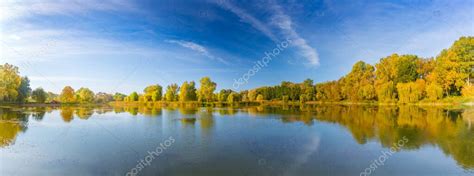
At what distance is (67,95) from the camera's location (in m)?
70.4

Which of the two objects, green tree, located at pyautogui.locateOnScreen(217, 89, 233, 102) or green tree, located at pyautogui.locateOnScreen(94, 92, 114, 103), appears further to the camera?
green tree, located at pyautogui.locateOnScreen(94, 92, 114, 103)

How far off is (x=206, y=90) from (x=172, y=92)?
10.6 m

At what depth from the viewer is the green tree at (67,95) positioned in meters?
69.7

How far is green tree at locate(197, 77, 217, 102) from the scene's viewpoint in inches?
2712

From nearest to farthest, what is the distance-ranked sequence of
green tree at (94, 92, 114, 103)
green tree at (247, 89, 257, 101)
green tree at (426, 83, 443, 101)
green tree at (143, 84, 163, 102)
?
green tree at (426, 83, 443, 101) < green tree at (143, 84, 163, 102) < green tree at (94, 92, 114, 103) < green tree at (247, 89, 257, 101)

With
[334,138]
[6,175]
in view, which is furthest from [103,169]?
[334,138]

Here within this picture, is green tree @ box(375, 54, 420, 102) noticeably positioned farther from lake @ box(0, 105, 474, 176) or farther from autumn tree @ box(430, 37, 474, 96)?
lake @ box(0, 105, 474, 176)

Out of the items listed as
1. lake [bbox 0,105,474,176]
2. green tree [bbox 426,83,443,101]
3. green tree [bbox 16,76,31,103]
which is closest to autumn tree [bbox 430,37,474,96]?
green tree [bbox 426,83,443,101]

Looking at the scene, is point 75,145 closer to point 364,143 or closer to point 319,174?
point 319,174

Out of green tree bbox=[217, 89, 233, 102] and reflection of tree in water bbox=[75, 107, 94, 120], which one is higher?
green tree bbox=[217, 89, 233, 102]

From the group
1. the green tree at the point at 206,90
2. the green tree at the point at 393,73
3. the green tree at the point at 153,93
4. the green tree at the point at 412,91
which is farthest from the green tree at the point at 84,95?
the green tree at the point at 412,91

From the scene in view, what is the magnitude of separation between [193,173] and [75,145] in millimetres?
7107

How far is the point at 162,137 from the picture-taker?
563 inches

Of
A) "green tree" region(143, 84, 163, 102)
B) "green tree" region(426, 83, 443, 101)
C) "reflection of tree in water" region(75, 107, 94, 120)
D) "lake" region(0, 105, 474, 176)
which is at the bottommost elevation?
"lake" region(0, 105, 474, 176)
